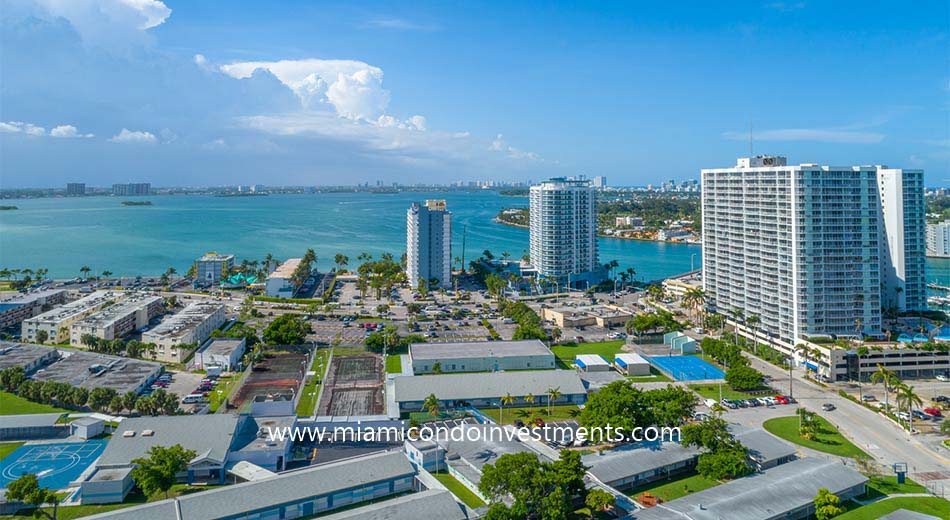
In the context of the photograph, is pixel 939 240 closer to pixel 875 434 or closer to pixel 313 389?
pixel 875 434

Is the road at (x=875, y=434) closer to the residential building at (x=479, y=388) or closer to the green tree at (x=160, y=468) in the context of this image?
the residential building at (x=479, y=388)

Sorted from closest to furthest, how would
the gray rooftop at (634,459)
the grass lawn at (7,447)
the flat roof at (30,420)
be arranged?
the gray rooftop at (634,459), the grass lawn at (7,447), the flat roof at (30,420)

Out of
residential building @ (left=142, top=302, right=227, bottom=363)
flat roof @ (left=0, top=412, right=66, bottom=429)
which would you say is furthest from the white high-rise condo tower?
flat roof @ (left=0, top=412, right=66, bottom=429)

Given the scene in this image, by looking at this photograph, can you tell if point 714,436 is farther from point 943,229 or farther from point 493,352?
point 943,229

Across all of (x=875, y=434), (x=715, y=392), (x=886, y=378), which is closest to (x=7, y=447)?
(x=715, y=392)

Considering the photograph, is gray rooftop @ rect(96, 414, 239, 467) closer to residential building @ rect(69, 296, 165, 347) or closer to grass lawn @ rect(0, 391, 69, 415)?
grass lawn @ rect(0, 391, 69, 415)

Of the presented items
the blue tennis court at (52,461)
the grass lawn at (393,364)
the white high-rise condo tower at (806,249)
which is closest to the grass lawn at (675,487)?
the grass lawn at (393,364)
